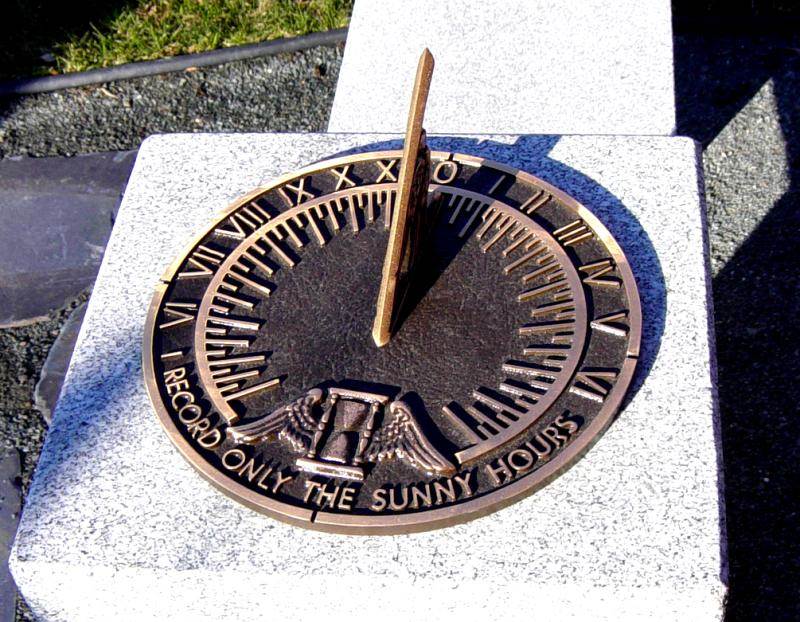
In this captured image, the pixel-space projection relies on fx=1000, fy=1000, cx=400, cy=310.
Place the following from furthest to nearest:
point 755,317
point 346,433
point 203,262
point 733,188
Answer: point 733,188, point 755,317, point 203,262, point 346,433

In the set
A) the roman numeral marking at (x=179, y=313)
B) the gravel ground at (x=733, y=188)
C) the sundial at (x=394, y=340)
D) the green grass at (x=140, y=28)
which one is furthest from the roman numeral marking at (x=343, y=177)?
the green grass at (x=140, y=28)

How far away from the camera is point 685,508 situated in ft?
6.55

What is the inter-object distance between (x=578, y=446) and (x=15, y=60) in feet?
12.7

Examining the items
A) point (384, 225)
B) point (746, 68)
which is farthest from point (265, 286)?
point (746, 68)

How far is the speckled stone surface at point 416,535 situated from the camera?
1.94 m

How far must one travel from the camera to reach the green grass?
15.6 ft

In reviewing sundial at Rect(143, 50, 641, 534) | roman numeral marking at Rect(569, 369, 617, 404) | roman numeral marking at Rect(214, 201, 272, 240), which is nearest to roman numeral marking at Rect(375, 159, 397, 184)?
sundial at Rect(143, 50, 641, 534)

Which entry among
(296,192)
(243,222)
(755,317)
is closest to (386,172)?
(296,192)

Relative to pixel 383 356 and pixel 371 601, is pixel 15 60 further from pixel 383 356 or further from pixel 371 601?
pixel 371 601

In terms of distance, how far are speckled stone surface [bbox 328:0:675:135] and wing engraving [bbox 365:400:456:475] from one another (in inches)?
45.7

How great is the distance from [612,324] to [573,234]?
29cm

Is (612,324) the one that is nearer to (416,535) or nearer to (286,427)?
(416,535)

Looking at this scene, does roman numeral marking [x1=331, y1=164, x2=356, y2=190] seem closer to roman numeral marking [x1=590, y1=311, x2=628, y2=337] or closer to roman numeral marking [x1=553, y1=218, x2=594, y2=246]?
roman numeral marking [x1=553, y1=218, x2=594, y2=246]

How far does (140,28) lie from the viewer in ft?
15.9
